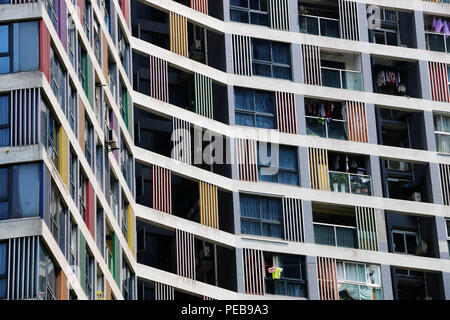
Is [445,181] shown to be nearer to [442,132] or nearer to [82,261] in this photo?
[442,132]

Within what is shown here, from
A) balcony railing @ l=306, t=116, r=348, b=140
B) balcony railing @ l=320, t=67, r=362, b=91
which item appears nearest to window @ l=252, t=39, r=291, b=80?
balcony railing @ l=320, t=67, r=362, b=91

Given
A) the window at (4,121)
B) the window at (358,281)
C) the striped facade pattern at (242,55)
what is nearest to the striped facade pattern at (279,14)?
the striped facade pattern at (242,55)

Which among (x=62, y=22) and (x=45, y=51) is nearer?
(x=45, y=51)

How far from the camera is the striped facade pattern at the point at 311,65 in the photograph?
8331cm

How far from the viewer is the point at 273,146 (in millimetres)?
80375

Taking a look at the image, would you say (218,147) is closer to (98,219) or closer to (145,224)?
(145,224)

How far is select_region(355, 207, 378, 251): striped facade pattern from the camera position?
80.7 metres

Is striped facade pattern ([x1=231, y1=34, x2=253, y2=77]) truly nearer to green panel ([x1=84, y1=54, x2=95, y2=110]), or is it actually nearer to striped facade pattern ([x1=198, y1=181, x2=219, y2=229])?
striped facade pattern ([x1=198, y1=181, x2=219, y2=229])

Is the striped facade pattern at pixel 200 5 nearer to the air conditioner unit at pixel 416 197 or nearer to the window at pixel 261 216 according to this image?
the window at pixel 261 216

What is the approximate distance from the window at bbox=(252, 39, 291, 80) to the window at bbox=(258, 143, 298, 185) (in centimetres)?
440

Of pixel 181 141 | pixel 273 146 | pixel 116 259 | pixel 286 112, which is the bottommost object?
pixel 116 259

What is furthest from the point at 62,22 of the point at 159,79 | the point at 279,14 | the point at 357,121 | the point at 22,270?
the point at 357,121

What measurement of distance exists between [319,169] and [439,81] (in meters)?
10.1
